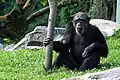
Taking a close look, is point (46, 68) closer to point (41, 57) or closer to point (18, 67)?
point (18, 67)

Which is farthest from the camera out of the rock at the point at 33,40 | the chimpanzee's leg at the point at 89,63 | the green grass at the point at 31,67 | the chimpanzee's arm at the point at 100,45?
the rock at the point at 33,40

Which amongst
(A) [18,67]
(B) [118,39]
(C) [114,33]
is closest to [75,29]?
(A) [18,67]

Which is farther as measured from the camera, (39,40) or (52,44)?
(39,40)

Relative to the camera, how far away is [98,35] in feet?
26.2

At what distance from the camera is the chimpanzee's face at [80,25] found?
7.74m

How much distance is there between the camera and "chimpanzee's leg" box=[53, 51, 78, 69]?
805 centimetres

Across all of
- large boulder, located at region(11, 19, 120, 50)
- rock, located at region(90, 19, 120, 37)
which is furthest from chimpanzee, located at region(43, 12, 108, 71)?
rock, located at region(90, 19, 120, 37)

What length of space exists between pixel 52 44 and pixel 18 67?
149cm

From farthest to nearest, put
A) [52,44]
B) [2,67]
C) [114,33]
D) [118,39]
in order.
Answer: [114,33] → [118,39] → [2,67] → [52,44]

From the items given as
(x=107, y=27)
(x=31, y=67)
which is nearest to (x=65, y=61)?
(x=31, y=67)

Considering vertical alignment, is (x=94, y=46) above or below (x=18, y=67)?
above

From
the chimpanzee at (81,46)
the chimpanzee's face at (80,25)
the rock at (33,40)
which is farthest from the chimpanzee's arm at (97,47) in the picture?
the rock at (33,40)

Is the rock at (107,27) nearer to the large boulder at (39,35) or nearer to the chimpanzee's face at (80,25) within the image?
the large boulder at (39,35)

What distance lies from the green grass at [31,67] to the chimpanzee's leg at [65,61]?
10 centimetres
